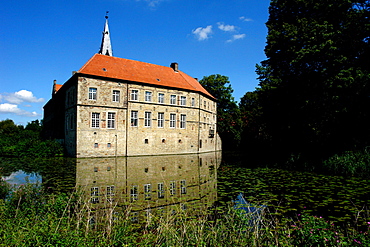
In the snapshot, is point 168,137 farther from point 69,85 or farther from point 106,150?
point 69,85

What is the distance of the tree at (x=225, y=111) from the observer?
42.2m

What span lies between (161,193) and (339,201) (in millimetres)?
5890

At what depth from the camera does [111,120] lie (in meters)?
25.4

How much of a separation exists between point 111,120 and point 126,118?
158 centimetres

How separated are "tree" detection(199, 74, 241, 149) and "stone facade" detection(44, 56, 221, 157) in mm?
9653

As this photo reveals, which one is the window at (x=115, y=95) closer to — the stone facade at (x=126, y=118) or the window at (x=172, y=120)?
the stone facade at (x=126, y=118)

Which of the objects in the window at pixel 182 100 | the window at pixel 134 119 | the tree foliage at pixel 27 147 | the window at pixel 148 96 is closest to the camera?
the tree foliage at pixel 27 147

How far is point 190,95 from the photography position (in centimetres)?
3144

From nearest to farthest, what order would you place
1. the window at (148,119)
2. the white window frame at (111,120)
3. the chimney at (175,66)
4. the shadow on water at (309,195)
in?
the shadow on water at (309,195) < the white window frame at (111,120) < the window at (148,119) < the chimney at (175,66)

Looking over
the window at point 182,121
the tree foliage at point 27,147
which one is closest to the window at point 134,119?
the window at point 182,121

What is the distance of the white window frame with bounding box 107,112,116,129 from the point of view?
2531cm

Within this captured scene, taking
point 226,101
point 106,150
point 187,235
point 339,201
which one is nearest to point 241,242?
point 187,235

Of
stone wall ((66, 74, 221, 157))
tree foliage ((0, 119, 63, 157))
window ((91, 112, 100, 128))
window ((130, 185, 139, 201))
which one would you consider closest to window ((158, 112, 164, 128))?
stone wall ((66, 74, 221, 157))

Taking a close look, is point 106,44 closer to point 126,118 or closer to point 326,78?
point 126,118
